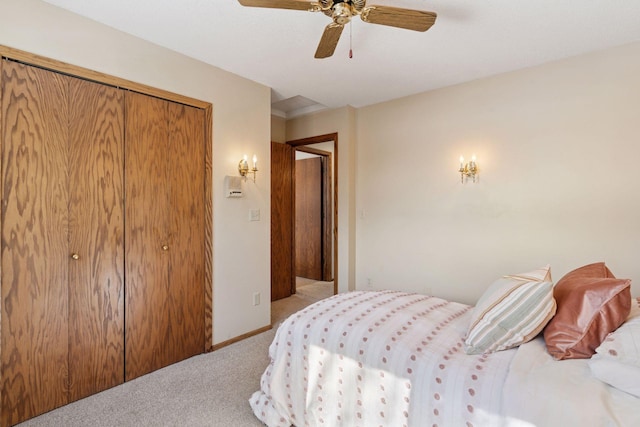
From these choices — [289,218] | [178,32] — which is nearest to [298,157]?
[289,218]

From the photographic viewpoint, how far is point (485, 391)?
126cm

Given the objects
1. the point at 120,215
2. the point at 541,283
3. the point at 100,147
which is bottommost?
the point at 541,283

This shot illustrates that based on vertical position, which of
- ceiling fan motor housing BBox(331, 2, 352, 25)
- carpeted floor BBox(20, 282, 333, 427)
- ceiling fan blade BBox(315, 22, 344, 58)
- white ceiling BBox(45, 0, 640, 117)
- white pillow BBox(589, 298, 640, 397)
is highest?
white ceiling BBox(45, 0, 640, 117)

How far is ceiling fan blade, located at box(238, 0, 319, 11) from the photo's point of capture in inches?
65.2

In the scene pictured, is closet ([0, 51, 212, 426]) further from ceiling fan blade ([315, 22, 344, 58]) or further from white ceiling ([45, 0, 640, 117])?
ceiling fan blade ([315, 22, 344, 58])

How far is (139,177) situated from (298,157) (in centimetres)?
377

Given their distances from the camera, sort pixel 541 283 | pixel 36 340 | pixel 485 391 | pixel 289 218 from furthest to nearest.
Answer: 1. pixel 289 218
2. pixel 36 340
3. pixel 541 283
4. pixel 485 391

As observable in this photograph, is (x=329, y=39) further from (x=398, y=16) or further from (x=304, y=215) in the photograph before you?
(x=304, y=215)

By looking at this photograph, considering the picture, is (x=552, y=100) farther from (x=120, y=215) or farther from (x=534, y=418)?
(x=120, y=215)

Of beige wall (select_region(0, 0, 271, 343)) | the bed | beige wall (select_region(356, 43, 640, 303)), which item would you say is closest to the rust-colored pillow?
the bed

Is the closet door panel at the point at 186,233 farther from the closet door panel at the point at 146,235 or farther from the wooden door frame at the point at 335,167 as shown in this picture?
the wooden door frame at the point at 335,167

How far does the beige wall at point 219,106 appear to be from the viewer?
2020 mm

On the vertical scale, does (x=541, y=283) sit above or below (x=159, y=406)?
above

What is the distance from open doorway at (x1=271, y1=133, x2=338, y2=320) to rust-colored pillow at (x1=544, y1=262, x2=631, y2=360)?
2.88 meters
